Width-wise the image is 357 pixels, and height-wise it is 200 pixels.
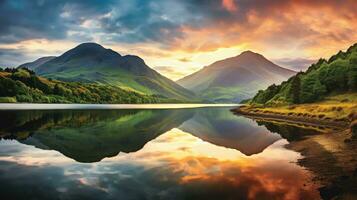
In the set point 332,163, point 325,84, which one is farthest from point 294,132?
point 325,84

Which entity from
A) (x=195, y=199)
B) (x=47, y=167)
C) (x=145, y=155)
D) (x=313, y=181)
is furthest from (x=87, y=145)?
(x=313, y=181)

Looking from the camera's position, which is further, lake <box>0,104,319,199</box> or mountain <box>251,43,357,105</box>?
mountain <box>251,43,357,105</box>

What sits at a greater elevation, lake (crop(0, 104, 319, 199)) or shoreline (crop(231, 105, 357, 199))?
shoreline (crop(231, 105, 357, 199))

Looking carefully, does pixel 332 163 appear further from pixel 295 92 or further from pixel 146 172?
pixel 295 92

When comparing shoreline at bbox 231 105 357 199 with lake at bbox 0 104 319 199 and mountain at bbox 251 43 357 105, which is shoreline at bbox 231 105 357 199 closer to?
lake at bbox 0 104 319 199

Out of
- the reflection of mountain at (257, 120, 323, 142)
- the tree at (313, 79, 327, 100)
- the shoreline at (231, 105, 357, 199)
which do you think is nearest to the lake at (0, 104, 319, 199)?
the shoreline at (231, 105, 357, 199)

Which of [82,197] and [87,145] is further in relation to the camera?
[87,145]

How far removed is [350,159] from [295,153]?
330 inches

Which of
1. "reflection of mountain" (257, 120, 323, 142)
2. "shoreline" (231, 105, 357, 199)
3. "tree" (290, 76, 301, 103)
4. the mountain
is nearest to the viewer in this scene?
"shoreline" (231, 105, 357, 199)

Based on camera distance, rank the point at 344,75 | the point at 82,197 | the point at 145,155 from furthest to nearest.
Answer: the point at 344,75
the point at 145,155
the point at 82,197

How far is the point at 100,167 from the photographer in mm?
29469

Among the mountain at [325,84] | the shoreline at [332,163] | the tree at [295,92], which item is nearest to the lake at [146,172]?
the shoreline at [332,163]

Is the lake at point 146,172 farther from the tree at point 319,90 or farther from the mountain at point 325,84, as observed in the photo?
the tree at point 319,90

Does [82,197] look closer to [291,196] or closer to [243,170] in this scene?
[291,196]
